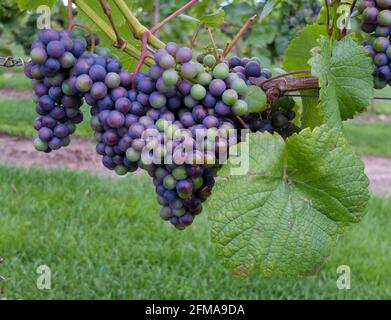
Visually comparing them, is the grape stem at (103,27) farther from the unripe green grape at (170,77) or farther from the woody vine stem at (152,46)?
the unripe green grape at (170,77)

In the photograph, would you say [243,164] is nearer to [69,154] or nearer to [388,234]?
[388,234]

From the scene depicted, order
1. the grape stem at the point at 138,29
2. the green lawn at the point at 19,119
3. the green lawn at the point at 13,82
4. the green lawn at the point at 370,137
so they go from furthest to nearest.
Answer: the green lawn at the point at 13,82, the green lawn at the point at 370,137, the green lawn at the point at 19,119, the grape stem at the point at 138,29

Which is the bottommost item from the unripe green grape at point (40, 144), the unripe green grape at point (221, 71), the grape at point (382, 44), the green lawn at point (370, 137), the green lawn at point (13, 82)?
the unripe green grape at point (40, 144)

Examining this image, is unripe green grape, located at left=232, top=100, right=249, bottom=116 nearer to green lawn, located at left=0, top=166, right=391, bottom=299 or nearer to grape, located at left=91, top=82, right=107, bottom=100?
grape, located at left=91, top=82, right=107, bottom=100

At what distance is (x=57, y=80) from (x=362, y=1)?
1.49 ft

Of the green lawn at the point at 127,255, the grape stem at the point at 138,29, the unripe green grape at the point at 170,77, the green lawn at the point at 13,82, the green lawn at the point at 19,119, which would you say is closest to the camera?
the unripe green grape at the point at 170,77

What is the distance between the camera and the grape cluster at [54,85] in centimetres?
77

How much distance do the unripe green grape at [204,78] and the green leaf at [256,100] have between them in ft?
0.21

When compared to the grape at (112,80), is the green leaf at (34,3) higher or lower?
higher

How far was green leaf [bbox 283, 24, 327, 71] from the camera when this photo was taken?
3.36 ft

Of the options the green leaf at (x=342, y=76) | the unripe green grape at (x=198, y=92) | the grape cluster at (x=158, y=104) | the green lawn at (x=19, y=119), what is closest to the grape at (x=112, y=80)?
the grape cluster at (x=158, y=104)

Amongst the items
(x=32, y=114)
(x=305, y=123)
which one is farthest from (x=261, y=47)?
(x=305, y=123)

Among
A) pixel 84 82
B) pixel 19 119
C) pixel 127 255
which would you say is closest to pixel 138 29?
pixel 84 82

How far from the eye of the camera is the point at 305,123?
3.12 ft
